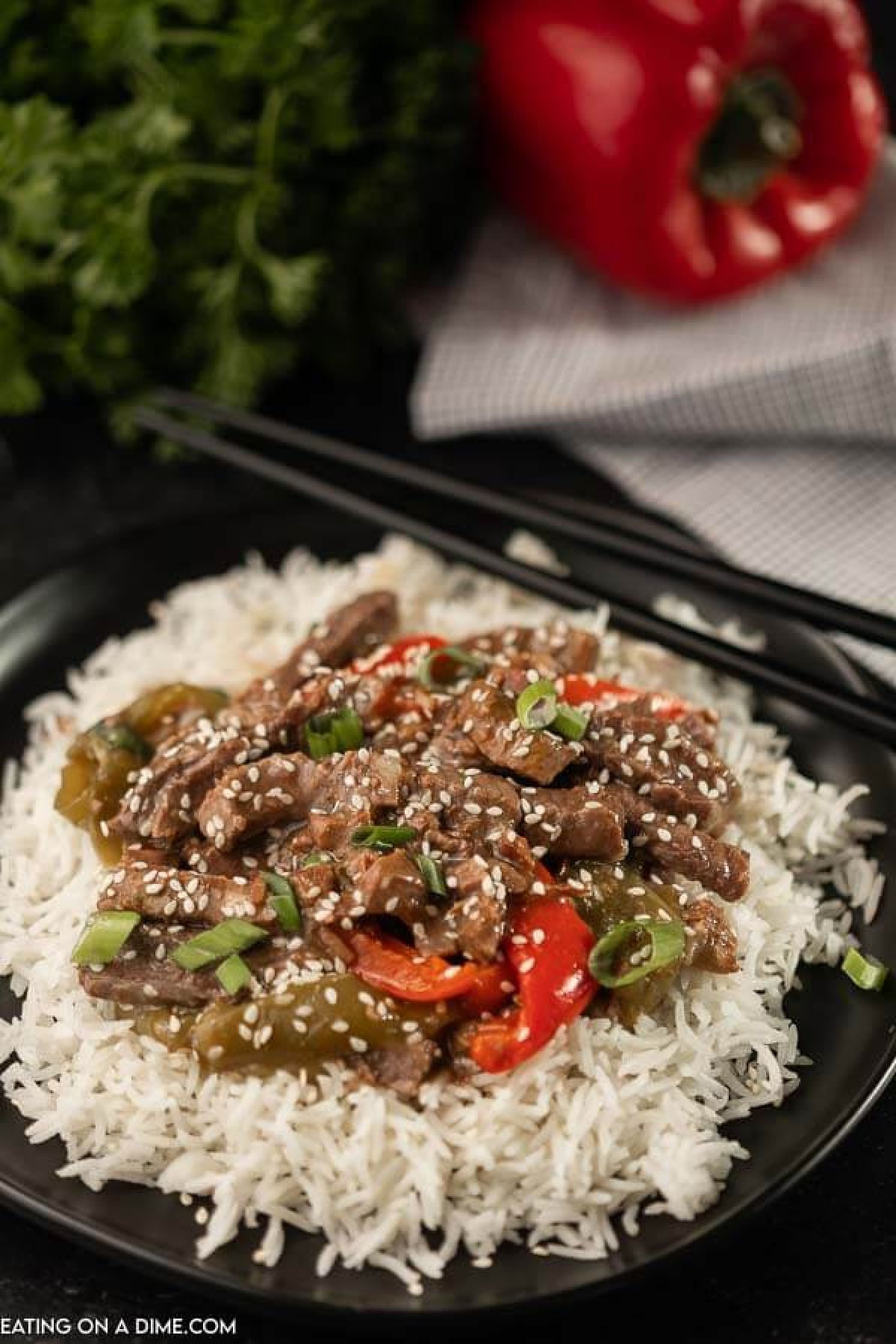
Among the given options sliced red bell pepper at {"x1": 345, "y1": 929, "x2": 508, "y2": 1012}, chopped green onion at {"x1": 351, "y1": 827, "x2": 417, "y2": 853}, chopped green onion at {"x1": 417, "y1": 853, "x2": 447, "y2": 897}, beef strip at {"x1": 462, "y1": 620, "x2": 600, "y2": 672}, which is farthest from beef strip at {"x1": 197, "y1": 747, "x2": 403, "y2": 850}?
beef strip at {"x1": 462, "y1": 620, "x2": 600, "y2": 672}

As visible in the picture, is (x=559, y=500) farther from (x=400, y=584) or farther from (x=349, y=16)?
(x=349, y=16)

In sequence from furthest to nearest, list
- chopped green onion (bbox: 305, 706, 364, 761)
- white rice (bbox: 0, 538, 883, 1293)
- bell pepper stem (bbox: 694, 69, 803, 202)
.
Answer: bell pepper stem (bbox: 694, 69, 803, 202) → chopped green onion (bbox: 305, 706, 364, 761) → white rice (bbox: 0, 538, 883, 1293)

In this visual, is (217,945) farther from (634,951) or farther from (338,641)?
(338,641)

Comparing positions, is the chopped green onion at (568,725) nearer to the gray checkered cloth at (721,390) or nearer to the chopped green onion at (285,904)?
the chopped green onion at (285,904)

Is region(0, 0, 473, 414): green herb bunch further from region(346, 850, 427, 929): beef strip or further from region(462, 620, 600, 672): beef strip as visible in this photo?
region(346, 850, 427, 929): beef strip

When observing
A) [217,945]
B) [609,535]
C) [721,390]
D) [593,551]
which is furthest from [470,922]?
[721,390]

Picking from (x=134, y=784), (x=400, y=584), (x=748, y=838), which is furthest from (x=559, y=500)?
(x=134, y=784)

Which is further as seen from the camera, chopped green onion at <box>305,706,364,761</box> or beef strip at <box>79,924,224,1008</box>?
chopped green onion at <box>305,706,364,761</box>

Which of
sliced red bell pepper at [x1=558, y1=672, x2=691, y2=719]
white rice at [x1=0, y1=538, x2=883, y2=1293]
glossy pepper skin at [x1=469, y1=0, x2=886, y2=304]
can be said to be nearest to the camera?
white rice at [x1=0, y1=538, x2=883, y2=1293]
